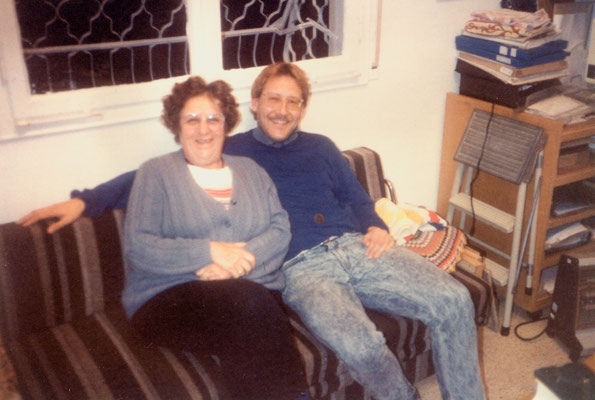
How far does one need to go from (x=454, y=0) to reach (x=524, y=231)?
1.25m

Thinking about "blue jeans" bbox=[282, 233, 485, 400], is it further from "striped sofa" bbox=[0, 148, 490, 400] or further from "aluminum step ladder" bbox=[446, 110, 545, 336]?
"aluminum step ladder" bbox=[446, 110, 545, 336]

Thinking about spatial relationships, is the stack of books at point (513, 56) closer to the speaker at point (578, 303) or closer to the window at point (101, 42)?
the speaker at point (578, 303)

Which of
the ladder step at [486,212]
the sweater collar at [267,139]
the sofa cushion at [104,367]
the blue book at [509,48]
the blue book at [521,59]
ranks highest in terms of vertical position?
the blue book at [509,48]

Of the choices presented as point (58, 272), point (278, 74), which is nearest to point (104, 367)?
point (58, 272)

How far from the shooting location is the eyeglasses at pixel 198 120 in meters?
1.76

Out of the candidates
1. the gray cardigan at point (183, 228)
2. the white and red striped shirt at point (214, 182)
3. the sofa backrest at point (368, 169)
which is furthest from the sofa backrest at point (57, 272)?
the sofa backrest at point (368, 169)

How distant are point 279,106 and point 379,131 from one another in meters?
0.86

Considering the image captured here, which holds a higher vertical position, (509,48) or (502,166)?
(509,48)

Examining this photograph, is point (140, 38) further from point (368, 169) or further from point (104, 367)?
point (104, 367)

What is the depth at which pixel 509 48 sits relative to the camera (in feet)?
7.90

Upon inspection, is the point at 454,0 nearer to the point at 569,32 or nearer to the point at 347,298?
the point at 569,32

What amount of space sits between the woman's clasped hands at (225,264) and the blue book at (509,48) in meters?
1.61

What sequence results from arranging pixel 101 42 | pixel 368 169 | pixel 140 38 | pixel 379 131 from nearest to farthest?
1. pixel 368 169
2. pixel 379 131
3. pixel 101 42
4. pixel 140 38

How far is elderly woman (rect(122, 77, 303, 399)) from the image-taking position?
1.53 m
